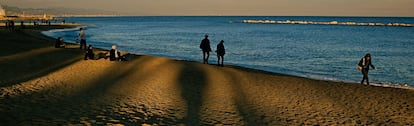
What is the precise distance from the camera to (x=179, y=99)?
35.3 ft

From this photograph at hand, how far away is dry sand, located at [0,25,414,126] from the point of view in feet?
28.0

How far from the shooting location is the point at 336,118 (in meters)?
9.27

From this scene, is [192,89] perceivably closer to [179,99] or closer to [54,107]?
[179,99]

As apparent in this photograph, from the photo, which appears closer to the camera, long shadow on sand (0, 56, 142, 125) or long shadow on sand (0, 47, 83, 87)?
long shadow on sand (0, 56, 142, 125)

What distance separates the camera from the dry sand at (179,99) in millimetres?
8539

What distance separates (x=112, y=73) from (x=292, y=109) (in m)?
8.28

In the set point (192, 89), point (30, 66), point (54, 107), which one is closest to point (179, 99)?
point (192, 89)

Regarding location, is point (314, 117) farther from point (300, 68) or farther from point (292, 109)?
point (300, 68)

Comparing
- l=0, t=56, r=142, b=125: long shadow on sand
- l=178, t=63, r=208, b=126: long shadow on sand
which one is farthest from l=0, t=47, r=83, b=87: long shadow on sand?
l=178, t=63, r=208, b=126: long shadow on sand

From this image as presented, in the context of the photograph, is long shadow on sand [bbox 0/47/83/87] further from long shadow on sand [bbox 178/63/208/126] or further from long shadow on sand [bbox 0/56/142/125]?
long shadow on sand [bbox 178/63/208/126]

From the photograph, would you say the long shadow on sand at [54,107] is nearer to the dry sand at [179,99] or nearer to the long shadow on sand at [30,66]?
the dry sand at [179,99]

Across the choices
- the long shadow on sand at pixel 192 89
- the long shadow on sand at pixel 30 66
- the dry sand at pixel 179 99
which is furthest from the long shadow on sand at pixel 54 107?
the long shadow on sand at pixel 30 66

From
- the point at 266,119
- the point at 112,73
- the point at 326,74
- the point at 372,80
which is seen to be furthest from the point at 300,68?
the point at 266,119

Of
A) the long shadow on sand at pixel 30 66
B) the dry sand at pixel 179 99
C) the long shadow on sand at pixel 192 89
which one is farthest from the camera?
the long shadow on sand at pixel 30 66
